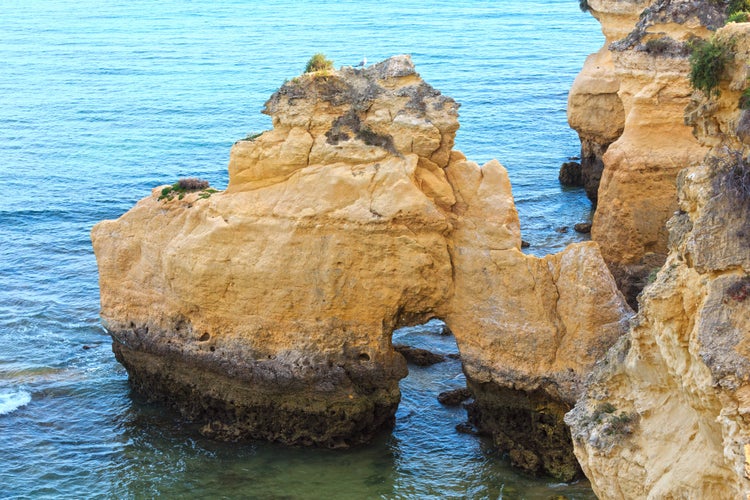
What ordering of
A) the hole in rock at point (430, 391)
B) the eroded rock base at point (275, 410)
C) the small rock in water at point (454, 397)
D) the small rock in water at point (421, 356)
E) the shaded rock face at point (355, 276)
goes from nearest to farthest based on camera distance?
the shaded rock face at point (355, 276) → the eroded rock base at point (275, 410) → the hole in rock at point (430, 391) → the small rock in water at point (454, 397) → the small rock in water at point (421, 356)

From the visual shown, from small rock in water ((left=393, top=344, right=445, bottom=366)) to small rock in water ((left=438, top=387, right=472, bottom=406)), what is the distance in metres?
1.94

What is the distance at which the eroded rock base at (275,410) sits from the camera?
2341 cm

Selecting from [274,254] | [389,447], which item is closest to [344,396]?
[389,447]

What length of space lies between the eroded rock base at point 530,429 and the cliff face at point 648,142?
5885mm

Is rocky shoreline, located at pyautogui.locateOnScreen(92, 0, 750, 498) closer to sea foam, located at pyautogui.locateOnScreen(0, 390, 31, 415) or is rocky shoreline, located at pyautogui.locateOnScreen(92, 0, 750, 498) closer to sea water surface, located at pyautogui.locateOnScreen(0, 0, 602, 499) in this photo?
sea water surface, located at pyautogui.locateOnScreen(0, 0, 602, 499)

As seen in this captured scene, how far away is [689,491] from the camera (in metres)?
14.2

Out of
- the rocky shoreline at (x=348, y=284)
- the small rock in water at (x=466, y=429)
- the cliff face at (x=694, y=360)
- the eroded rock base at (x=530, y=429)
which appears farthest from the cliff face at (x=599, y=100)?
the cliff face at (x=694, y=360)

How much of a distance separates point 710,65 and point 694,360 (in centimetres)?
390

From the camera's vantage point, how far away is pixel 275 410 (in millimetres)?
23703

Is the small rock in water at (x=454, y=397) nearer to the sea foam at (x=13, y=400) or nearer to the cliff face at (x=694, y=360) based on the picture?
the cliff face at (x=694, y=360)

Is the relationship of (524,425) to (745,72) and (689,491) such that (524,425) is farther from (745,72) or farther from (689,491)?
(745,72)

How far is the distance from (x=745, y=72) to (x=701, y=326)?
3.39 metres

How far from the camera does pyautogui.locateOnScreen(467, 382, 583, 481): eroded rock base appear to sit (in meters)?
22.2

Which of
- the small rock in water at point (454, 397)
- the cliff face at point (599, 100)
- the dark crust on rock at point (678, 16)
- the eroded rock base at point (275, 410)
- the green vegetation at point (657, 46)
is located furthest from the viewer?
the cliff face at point (599, 100)
